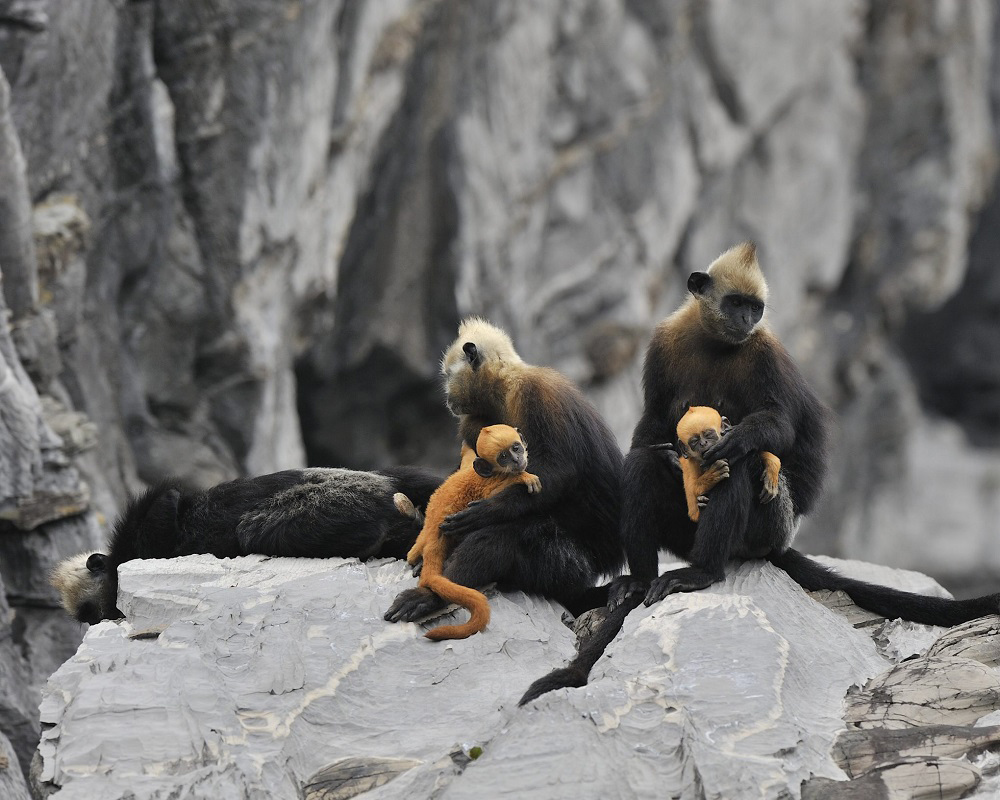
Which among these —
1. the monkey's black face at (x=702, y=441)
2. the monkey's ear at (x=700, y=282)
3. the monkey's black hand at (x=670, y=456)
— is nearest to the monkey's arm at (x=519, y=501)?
the monkey's black hand at (x=670, y=456)

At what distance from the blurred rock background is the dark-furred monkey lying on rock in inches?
27.4

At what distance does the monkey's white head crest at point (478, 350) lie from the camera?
18.8 feet

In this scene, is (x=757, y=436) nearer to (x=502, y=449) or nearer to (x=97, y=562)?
(x=502, y=449)

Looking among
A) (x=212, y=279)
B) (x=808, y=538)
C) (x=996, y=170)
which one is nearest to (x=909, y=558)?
(x=808, y=538)

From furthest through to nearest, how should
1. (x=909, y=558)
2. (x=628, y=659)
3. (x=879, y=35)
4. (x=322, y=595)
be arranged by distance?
(x=909, y=558) < (x=879, y=35) < (x=322, y=595) < (x=628, y=659)

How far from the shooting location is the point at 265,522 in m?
5.78

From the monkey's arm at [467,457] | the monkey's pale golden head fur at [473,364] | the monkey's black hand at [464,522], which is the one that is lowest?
the monkey's black hand at [464,522]

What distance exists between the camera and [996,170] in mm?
20922

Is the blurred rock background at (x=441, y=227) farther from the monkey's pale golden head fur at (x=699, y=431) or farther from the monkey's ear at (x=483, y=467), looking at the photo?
the monkey's pale golden head fur at (x=699, y=431)

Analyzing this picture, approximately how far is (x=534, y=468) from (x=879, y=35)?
15.5 m

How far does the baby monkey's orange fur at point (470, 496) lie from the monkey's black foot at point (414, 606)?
0.04 metres

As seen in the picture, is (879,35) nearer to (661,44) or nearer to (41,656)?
(661,44)

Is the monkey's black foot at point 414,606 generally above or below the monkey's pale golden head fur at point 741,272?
below

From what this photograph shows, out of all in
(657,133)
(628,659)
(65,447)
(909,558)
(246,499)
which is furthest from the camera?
(909,558)
